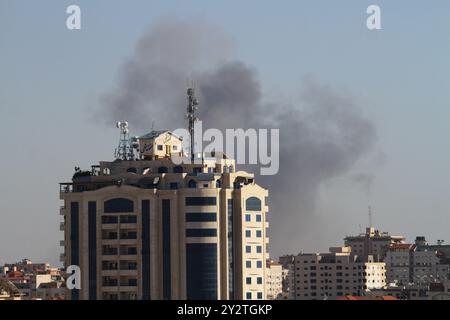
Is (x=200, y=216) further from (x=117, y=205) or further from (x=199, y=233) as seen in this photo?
(x=117, y=205)

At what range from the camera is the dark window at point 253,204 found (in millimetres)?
139625

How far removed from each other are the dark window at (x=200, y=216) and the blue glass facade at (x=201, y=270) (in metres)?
2.08

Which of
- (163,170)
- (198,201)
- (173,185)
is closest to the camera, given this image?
(198,201)

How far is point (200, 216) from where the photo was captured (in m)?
138

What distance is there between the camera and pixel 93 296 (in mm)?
135750

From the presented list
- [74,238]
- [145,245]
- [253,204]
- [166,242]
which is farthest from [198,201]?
[74,238]

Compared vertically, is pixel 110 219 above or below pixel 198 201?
below

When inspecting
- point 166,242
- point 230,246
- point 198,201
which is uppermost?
point 198,201

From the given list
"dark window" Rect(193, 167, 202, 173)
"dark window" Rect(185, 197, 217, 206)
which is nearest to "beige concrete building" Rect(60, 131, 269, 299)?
"dark window" Rect(185, 197, 217, 206)

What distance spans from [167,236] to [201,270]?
413cm

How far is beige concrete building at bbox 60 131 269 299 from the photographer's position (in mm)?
136500
